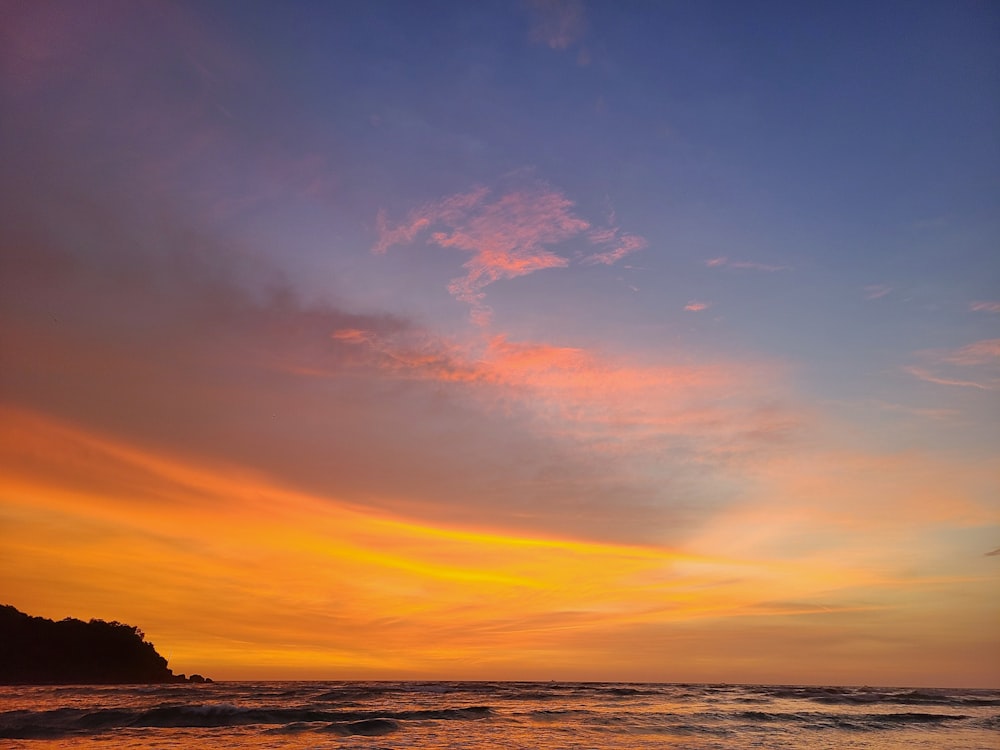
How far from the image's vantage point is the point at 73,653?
274ft

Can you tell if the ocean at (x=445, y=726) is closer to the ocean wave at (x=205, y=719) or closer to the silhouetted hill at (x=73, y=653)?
the ocean wave at (x=205, y=719)

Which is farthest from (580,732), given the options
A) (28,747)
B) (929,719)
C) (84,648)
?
(84,648)

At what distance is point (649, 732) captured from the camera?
31422 mm

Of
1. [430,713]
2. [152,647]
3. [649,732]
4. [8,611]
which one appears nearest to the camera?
[649,732]

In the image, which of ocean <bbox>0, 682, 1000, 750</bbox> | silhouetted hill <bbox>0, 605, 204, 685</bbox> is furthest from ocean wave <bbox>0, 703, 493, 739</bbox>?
silhouetted hill <bbox>0, 605, 204, 685</bbox>

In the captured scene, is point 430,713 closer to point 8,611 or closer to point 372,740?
point 372,740

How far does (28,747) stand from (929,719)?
5076 cm

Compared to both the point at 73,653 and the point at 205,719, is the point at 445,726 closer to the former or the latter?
the point at 205,719

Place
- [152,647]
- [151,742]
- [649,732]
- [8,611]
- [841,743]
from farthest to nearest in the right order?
[152,647]
[8,611]
[649,732]
[841,743]
[151,742]

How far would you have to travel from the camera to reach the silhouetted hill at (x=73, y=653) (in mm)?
76875

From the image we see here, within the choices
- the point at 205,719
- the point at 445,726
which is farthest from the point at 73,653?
the point at 445,726

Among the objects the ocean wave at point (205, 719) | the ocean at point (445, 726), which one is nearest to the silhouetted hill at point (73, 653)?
the ocean at point (445, 726)

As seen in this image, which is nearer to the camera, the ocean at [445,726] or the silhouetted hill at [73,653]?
the ocean at [445,726]

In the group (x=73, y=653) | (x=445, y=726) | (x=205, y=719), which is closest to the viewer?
(x=445, y=726)
